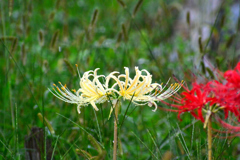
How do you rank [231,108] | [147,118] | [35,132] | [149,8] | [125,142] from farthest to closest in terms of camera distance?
1. [149,8]
2. [147,118]
3. [125,142]
4. [35,132]
5. [231,108]

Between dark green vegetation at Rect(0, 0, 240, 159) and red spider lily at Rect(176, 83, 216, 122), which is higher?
red spider lily at Rect(176, 83, 216, 122)

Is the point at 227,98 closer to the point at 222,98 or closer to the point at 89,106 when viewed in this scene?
the point at 222,98

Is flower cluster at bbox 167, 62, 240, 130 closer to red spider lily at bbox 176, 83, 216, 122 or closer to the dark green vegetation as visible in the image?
red spider lily at bbox 176, 83, 216, 122

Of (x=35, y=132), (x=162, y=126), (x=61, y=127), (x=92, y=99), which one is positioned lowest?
(x=162, y=126)

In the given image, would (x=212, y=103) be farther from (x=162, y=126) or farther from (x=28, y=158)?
(x=162, y=126)

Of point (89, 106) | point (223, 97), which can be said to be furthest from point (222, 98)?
point (89, 106)

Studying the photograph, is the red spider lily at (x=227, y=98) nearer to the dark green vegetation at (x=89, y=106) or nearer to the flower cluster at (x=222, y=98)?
the flower cluster at (x=222, y=98)

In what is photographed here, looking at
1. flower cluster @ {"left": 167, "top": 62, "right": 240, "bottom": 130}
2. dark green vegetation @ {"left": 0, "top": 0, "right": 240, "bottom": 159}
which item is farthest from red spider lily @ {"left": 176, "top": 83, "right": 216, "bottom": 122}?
dark green vegetation @ {"left": 0, "top": 0, "right": 240, "bottom": 159}

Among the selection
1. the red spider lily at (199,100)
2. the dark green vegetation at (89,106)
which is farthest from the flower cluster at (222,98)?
the dark green vegetation at (89,106)

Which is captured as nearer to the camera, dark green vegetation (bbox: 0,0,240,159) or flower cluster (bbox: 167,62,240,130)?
flower cluster (bbox: 167,62,240,130)

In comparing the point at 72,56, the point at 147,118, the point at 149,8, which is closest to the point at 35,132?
the point at 147,118

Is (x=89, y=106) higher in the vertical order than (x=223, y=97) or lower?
lower
